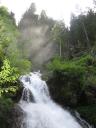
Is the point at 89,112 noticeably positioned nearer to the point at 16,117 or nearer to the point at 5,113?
the point at 16,117

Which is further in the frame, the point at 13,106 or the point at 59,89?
the point at 59,89

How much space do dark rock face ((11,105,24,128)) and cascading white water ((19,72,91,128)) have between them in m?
0.36

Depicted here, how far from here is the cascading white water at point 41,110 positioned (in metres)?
24.1

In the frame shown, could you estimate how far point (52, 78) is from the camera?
32250 mm

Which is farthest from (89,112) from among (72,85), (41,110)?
(41,110)

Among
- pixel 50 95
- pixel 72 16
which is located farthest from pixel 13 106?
pixel 72 16

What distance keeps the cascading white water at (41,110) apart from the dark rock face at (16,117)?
1.18 feet

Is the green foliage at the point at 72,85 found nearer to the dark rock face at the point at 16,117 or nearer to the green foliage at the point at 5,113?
the dark rock face at the point at 16,117

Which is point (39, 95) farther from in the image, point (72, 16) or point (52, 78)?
point (72, 16)

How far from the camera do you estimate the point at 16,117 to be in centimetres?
2298

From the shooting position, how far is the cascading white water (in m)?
24.1

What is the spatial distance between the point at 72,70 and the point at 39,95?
4.30 meters

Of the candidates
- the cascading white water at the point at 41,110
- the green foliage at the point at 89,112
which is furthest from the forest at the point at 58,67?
the cascading white water at the point at 41,110

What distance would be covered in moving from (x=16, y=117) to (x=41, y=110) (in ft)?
13.8
